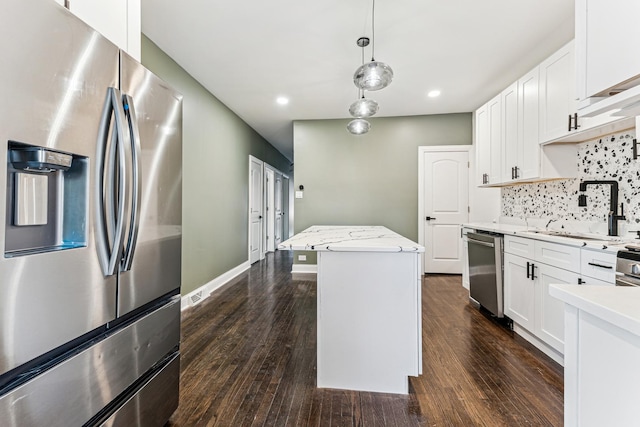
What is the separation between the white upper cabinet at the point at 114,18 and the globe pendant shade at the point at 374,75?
1.32m

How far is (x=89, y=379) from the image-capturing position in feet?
3.04

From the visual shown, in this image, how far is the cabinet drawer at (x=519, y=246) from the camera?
7.59 feet

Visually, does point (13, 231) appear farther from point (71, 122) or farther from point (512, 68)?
point (512, 68)

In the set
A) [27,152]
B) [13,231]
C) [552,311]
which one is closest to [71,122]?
[27,152]

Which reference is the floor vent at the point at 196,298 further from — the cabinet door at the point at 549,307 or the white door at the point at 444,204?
the white door at the point at 444,204

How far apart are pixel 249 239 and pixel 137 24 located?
163 inches

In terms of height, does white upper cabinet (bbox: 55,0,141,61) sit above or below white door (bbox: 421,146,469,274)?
above

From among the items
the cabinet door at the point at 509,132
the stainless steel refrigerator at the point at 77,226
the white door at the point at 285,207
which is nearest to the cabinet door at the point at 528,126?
the cabinet door at the point at 509,132

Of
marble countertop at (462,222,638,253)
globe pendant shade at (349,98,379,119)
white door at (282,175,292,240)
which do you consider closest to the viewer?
marble countertop at (462,222,638,253)

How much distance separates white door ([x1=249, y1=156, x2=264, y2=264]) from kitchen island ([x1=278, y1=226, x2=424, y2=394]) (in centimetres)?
377

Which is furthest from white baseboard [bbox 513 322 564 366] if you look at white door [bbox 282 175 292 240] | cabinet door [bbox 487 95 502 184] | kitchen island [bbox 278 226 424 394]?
white door [bbox 282 175 292 240]

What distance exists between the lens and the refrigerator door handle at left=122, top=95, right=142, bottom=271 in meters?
1.04

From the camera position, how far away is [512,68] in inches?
124

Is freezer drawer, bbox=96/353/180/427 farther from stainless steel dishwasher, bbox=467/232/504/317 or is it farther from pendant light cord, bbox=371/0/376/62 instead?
stainless steel dishwasher, bbox=467/232/504/317
